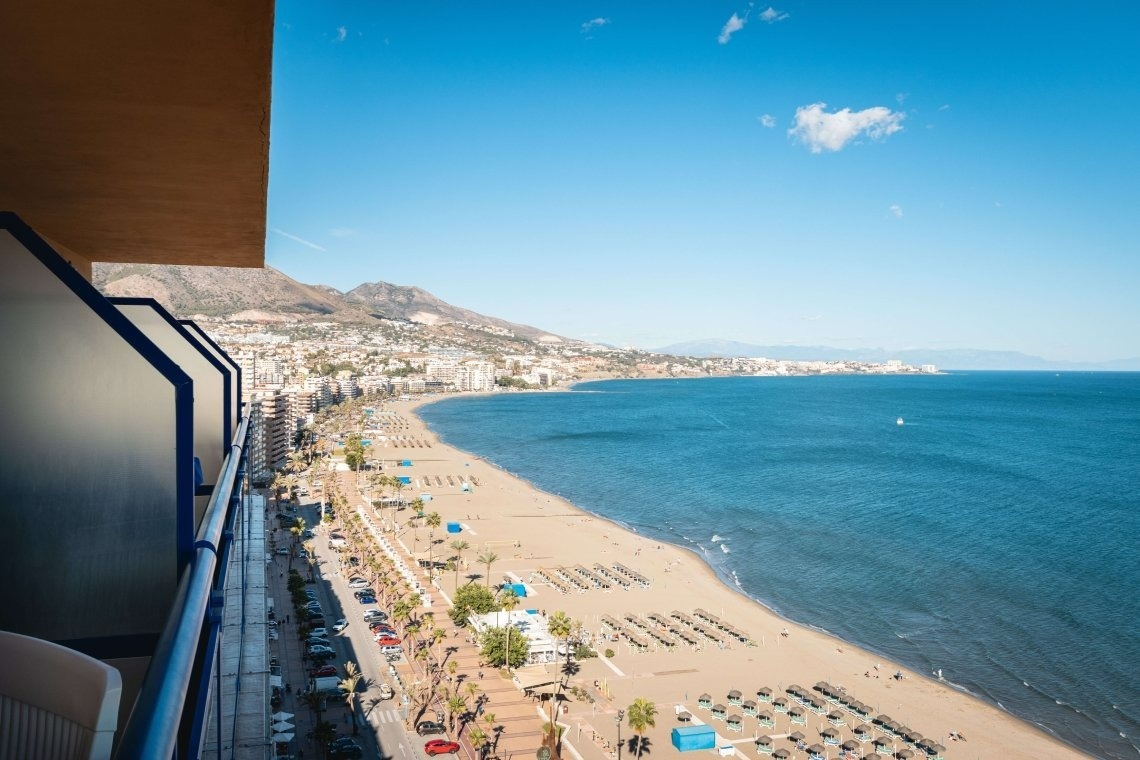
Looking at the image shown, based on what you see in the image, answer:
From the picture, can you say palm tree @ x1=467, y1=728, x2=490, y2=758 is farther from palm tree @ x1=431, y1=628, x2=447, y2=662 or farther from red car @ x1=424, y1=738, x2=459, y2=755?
palm tree @ x1=431, y1=628, x2=447, y2=662

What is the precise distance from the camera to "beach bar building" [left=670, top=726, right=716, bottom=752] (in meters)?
14.1

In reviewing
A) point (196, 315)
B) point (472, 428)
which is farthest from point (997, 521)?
point (196, 315)

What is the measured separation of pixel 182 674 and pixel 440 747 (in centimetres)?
1410

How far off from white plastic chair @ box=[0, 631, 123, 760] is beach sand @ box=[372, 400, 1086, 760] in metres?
14.0

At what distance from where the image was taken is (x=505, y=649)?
16891mm

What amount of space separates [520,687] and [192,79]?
1633cm

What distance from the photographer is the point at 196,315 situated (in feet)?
425

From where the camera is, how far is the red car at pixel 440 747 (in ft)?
44.0

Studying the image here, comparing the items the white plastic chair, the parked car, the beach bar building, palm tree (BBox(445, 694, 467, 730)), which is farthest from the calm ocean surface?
the white plastic chair

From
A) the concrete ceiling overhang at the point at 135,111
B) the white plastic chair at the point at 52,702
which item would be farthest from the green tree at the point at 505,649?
the white plastic chair at the point at 52,702

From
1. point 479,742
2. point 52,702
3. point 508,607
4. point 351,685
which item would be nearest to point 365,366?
point 508,607

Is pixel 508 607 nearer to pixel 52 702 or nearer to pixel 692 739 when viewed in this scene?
pixel 692 739

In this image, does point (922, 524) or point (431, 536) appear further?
point (922, 524)

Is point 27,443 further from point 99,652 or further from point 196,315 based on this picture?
point 196,315
